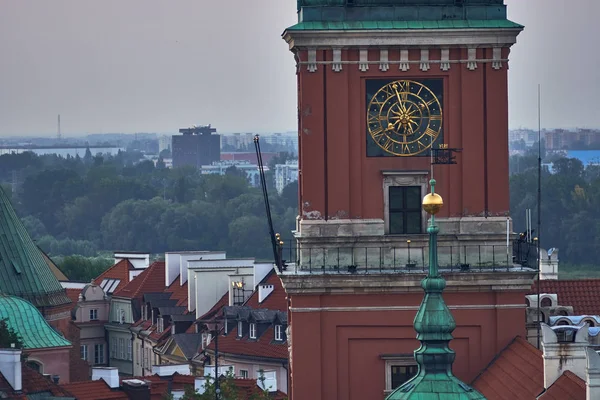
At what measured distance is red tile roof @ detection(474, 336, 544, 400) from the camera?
116 feet

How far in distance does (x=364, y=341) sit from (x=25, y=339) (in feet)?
73.0

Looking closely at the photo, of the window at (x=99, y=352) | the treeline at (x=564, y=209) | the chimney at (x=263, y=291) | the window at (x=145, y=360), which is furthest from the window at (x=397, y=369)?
the treeline at (x=564, y=209)

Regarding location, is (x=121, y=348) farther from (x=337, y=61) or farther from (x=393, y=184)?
(x=337, y=61)

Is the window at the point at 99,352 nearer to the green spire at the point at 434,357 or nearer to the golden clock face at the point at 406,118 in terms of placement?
the golden clock face at the point at 406,118

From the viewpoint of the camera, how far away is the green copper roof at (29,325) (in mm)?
60375

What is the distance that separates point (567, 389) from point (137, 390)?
17152 millimetres

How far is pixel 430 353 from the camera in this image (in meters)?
27.6

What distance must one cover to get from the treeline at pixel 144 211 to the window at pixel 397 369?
294 ft

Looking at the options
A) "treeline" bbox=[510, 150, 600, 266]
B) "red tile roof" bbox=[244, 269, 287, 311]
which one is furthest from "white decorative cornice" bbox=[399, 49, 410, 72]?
"treeline" bbox=[510, 150, 600, 266]

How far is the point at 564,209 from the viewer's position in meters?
116

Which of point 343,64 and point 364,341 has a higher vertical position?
point 343,64

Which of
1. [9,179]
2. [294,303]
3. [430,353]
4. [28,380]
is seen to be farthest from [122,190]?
[430,353]

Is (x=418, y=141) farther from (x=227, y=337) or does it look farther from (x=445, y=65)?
(x=227, y=337)

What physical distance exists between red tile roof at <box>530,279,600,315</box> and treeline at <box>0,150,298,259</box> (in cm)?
7973
